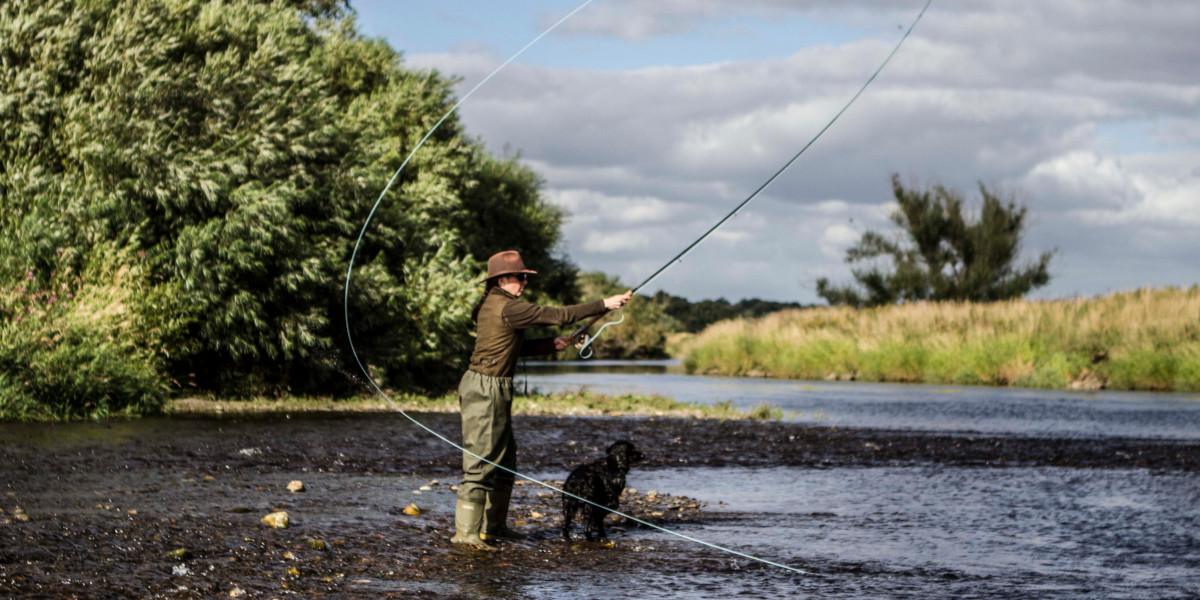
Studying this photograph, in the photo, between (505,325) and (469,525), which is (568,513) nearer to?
(469,525)

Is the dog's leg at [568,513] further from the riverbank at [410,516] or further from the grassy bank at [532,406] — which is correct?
the grassy bank at [532,406]

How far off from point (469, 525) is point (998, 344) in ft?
85.5

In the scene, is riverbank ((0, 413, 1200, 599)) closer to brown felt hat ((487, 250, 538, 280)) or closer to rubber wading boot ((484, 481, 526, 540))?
rubber wading boot ((484, 481, 526, 540))

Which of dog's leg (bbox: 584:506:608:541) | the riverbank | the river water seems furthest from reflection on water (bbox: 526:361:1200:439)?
dog's leg (bbox: 584:506:608:541)

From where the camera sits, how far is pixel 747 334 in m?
39.4

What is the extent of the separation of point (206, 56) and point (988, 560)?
54.4 feet

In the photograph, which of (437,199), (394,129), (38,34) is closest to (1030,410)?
(437,199)

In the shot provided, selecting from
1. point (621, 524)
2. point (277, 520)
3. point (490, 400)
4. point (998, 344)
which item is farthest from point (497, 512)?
point (998, 344)

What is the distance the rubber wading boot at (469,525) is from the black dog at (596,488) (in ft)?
1.97

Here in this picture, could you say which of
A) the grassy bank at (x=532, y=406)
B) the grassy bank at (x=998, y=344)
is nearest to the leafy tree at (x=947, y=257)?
the grassy bank at (x=998, y=344)

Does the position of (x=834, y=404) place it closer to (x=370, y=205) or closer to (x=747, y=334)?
(x=370, y=205)

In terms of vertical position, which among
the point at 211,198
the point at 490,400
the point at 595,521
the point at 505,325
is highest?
the point at 211,198

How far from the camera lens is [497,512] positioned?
7426 mm

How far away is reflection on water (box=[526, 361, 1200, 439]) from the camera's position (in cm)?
1739
